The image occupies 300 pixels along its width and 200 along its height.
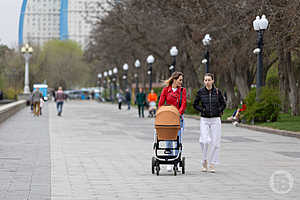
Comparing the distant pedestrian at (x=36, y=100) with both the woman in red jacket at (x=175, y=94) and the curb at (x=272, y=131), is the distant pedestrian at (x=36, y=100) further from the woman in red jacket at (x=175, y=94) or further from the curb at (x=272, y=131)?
the woman in red jacket at (x=175, y=94)

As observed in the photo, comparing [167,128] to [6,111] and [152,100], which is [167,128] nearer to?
[6,111]

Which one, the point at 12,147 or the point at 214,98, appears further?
the point at 12,147

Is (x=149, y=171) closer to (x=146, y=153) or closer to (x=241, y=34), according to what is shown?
(x=146, y=153)

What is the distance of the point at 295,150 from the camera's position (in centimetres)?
1698

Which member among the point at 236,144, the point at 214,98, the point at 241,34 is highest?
the point at 241,34

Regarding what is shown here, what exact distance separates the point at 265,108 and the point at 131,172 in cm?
1721

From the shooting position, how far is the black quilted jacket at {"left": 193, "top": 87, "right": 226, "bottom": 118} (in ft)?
38.7

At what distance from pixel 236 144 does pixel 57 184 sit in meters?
9.43

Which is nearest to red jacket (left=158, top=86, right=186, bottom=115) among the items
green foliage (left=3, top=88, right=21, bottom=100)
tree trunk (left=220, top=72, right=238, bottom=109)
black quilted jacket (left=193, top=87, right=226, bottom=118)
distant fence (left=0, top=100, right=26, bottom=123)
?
black quilted jacket (left=193, top=87, right=226, bottom=118)

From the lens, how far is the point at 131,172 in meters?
11.9

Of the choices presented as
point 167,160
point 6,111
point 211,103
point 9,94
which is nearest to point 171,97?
point 211,103

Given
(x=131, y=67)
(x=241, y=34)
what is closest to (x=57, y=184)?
(x=241, y=34)

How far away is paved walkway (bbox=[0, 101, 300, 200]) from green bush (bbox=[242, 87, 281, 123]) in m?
8.22

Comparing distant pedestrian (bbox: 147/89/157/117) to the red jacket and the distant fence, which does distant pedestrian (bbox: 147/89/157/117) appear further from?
the red jacket
